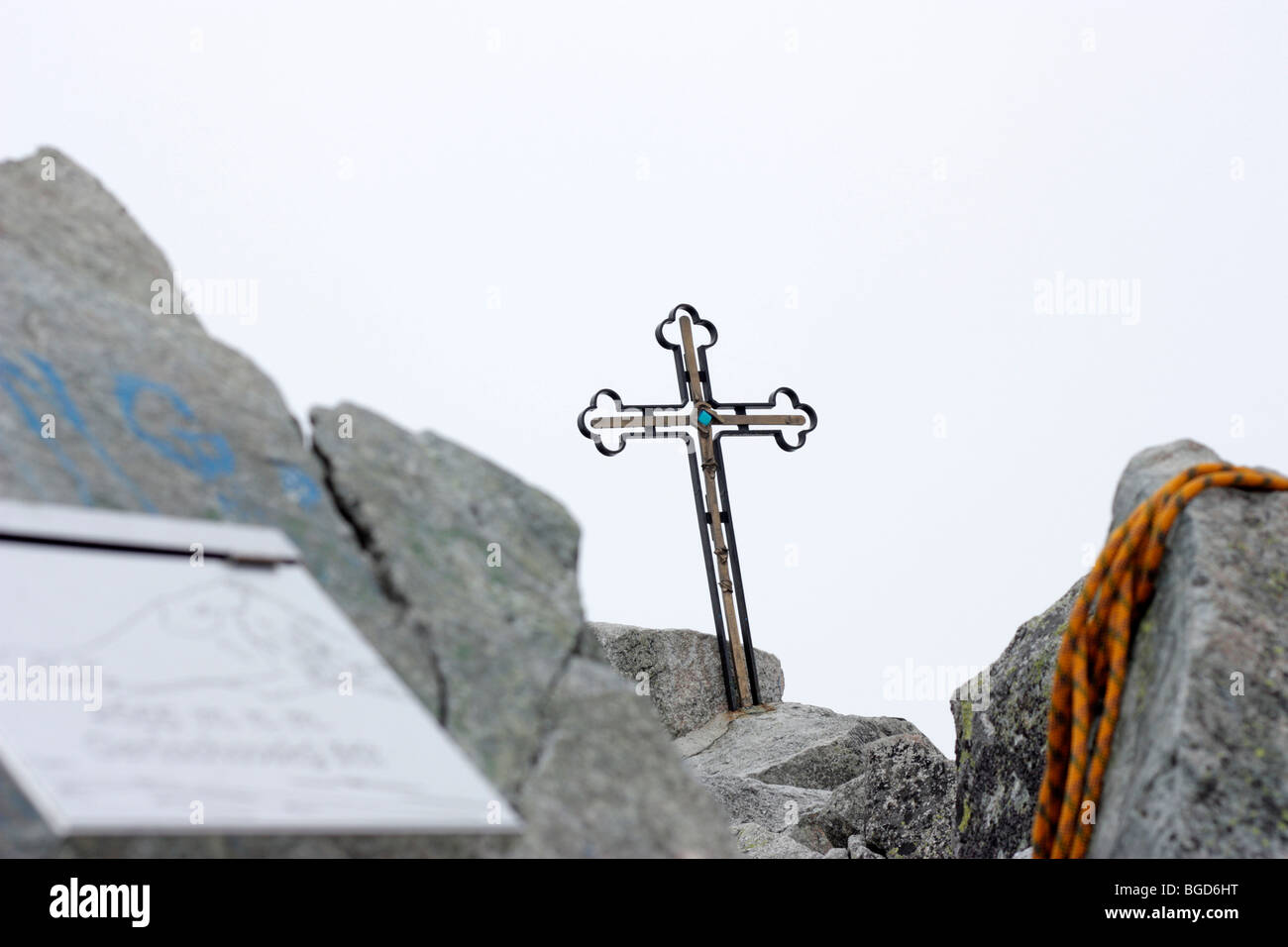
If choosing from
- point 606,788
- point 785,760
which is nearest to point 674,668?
point 785,760

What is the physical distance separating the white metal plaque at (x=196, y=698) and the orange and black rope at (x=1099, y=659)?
5.41ft

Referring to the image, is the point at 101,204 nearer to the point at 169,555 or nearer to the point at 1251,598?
the point at 169,555

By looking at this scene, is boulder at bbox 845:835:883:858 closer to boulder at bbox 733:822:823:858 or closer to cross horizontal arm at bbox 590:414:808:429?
boulder at bbox 733:822:823:858

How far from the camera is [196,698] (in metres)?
2.05

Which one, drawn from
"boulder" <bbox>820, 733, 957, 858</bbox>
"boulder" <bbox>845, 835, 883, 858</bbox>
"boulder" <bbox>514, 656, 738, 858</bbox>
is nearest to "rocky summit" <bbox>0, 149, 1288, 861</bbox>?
"boulder" <bbox>514, 656, 738, 858</bbox>

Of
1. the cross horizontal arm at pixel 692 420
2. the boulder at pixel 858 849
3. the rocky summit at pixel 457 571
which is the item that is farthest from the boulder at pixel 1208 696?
the cross horizontal arm at pixel 692 420

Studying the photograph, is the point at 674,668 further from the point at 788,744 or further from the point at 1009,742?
the point at 1009,742

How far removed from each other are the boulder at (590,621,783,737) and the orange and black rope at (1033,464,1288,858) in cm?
641

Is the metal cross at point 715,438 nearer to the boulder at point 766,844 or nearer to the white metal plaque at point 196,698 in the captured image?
the boulder at point 766,844

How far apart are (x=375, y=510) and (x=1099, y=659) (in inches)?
75.9

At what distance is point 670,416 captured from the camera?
940cm

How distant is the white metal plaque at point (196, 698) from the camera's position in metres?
1.84
